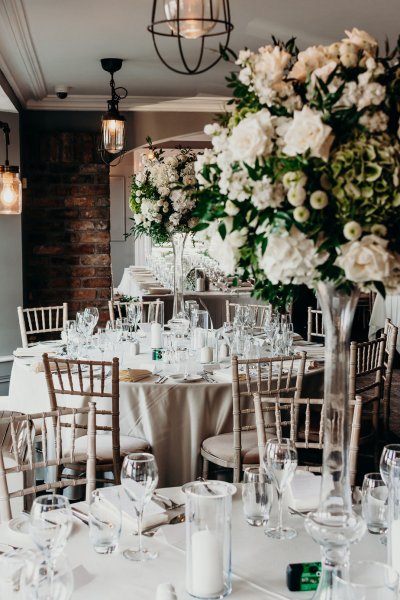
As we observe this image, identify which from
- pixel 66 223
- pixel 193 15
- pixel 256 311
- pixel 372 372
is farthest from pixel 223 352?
pixel 66 223

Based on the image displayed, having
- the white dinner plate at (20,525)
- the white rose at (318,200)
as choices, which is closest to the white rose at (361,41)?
the white rose at (318,200)

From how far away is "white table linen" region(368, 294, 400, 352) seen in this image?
8.16 metres

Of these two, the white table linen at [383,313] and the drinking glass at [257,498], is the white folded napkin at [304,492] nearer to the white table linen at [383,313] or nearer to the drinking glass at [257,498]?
the drinking glass at [257,498]

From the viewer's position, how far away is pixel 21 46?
220 inches

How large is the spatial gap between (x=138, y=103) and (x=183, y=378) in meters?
4.48

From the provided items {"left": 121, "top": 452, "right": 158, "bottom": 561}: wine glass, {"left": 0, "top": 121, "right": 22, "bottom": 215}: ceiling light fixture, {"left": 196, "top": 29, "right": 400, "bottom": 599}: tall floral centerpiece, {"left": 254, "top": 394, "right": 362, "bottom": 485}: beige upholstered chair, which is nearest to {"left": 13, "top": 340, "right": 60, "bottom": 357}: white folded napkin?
{"left": 0, "top": 121, "right": 22, "bottom": 215}: ceiling light fixture

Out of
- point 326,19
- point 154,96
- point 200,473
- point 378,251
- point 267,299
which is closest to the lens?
point 378,251

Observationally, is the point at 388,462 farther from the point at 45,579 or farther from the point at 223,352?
the point at 223,352

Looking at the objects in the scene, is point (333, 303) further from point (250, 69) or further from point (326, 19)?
point (326, 19)

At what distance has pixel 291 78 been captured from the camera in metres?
1.61

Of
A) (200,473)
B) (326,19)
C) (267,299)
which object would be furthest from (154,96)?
(267,299)

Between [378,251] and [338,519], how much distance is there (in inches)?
22.7

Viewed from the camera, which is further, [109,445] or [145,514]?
[109,445]

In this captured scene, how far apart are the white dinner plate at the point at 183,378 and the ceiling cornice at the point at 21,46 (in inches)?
93.4
